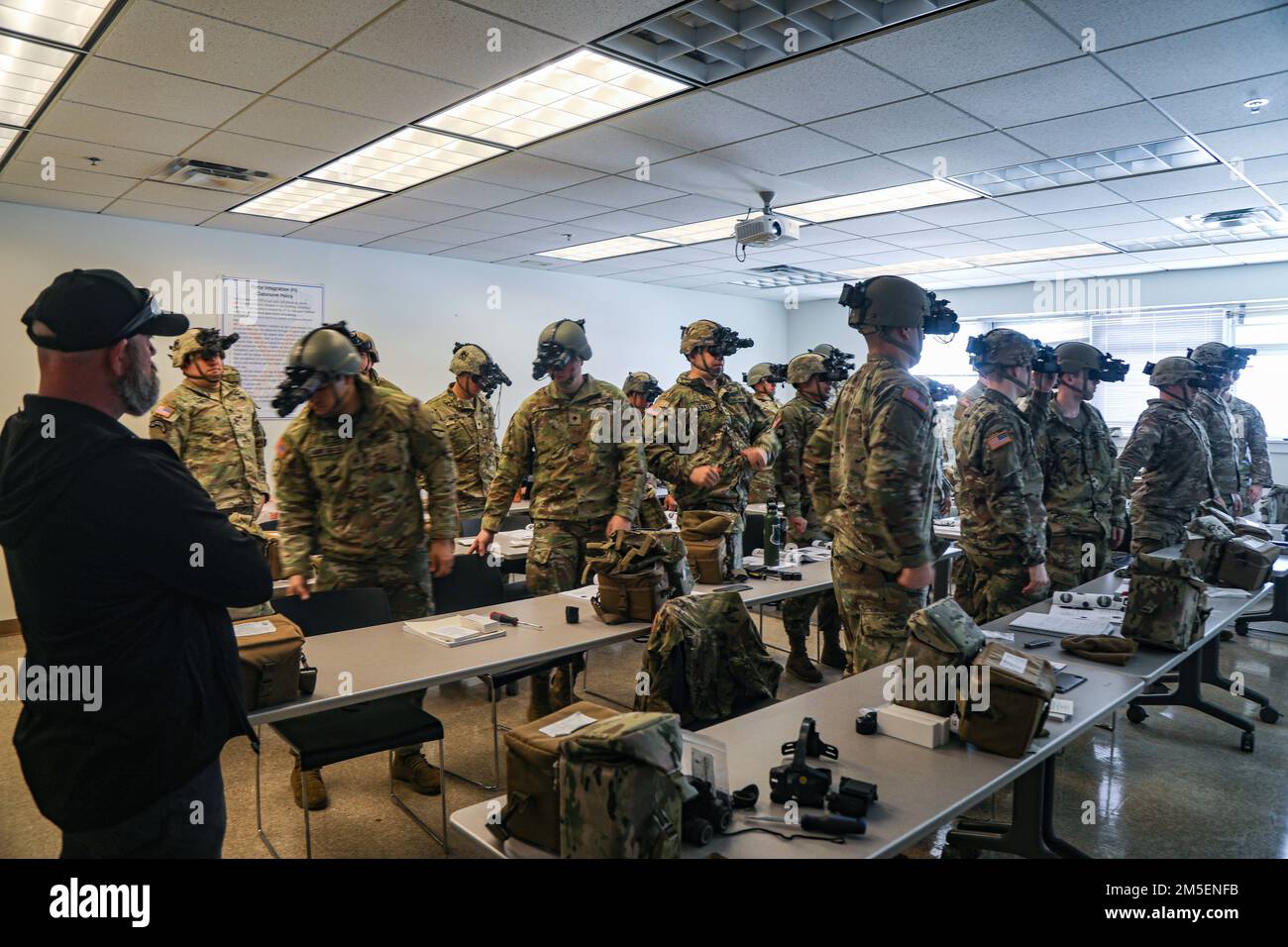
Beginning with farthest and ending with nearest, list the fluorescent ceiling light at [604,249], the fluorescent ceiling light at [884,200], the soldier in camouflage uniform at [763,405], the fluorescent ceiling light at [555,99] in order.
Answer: the fluorescent ceiling light at [604,249], the fluorescent ceiling light at [884,200], the soldier in camouflage uniform at [763,405], the fluorescent ceiling light at [555,99]

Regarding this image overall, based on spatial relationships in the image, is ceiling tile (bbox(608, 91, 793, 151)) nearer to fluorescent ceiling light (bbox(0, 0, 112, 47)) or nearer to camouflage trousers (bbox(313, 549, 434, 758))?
fluorescent ceiling light (bbox(0, 0, 112, 47))

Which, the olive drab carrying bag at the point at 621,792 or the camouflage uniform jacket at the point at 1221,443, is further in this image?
the camouflage uniform jacket at the point at 1221,443

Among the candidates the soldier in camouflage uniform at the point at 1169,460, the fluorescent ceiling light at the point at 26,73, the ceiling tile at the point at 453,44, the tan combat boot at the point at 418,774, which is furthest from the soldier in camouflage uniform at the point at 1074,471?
the fluorescent ceiling light at the point at 26,73

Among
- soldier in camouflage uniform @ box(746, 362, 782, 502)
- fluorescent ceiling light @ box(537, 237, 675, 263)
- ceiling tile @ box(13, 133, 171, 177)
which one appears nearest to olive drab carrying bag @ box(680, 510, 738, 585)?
Answer: soldier in camouflage uniform @ box(746, 362, 782, 502)

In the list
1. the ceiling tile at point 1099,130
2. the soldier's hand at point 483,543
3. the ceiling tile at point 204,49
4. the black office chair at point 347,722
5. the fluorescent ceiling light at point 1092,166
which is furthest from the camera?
the fluorescent ceiling light at point 1092,166

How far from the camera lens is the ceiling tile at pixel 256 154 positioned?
477 cm

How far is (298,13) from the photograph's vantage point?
10.5 ft

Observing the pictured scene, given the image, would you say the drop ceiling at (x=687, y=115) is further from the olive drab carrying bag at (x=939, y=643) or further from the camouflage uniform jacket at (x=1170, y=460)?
the olive drab carrying bag at (x=939, y=643)

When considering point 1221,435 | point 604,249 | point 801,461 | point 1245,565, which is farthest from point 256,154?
point 1221,435

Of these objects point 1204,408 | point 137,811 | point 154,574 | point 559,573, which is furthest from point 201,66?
point 1204,408

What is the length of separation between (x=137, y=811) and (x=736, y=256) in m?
7.98

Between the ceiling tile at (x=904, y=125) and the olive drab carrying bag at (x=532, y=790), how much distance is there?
397 centimetres

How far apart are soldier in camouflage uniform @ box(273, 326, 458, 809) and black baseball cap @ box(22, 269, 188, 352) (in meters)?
1.63
